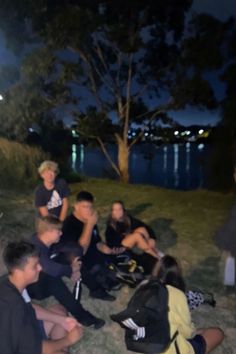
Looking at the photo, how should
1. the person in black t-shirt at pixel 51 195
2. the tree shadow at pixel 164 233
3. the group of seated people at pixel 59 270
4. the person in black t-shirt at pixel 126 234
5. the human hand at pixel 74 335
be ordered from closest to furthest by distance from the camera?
1. the group of seated people at pixel 59 270
2. the human hand at pixel 74 335
3. the person in black t-shirt at pixel 126 234
4. the person in black t-shirt at pixel 51 195
5. the tree shadow at pixel 164 233

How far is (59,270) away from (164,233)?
4153mm

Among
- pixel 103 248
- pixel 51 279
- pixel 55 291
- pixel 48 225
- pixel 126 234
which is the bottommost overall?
pixel 55 291

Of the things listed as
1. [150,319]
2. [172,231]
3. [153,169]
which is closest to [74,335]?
[150,319]

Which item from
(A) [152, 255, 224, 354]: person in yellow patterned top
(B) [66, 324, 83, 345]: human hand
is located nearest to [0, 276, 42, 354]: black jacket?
(B) [66, 324, 83, 345]: human hand

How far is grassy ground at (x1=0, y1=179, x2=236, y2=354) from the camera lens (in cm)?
530

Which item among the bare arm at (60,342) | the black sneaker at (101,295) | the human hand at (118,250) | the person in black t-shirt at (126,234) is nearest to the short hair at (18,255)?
the bare arm at (60,342)

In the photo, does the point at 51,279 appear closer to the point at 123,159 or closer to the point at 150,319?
the point at 150,319

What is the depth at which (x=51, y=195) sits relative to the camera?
6875 mm

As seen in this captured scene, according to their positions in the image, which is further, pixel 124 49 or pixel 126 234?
pixel 124 49

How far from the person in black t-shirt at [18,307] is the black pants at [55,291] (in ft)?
3.79

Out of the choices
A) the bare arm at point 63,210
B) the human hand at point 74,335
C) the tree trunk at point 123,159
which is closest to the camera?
the human hand at point 74,335

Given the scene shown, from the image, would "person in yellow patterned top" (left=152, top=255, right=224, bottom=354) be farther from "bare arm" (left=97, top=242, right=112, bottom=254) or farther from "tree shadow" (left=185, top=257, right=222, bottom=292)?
"tree shadow" (left=185, top=257, right=222, bottom=292)

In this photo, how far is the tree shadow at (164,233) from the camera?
825 centimetres

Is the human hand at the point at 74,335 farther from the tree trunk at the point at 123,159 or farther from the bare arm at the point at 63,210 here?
the tree trunk at the point at 123,159
